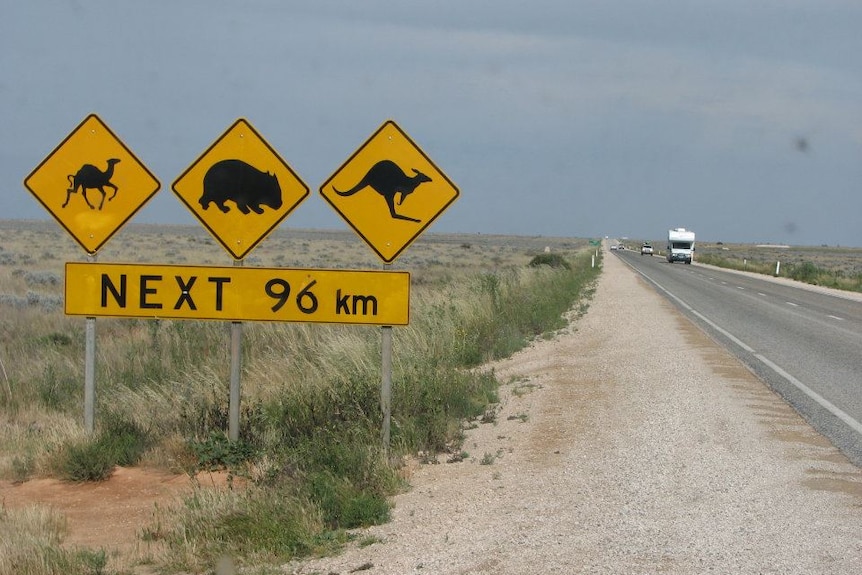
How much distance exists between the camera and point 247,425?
8.59m

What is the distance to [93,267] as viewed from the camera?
331 inches

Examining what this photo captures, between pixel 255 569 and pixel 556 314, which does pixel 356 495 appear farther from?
pixel 556 314

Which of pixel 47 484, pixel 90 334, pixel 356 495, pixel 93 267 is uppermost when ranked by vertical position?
pixel 93 267

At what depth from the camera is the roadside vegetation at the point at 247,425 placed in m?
5.85

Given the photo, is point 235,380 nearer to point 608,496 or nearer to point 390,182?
point 390,182

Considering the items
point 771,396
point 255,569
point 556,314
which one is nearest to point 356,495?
point 255,569

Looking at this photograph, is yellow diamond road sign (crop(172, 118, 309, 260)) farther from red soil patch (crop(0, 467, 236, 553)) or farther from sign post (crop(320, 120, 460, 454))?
red soil patch (crop(0, 467, 236, 553))

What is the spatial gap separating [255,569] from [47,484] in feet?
11.8

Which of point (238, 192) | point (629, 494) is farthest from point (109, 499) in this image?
point (629, 494)

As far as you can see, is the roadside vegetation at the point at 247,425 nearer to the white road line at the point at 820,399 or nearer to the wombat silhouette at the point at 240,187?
the wombat silhouette at the point at 240,187

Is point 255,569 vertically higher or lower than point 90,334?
lower

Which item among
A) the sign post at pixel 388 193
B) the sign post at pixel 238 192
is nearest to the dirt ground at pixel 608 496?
the sign post at pixel 388 193

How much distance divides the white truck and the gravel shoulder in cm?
7167

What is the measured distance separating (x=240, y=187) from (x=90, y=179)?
156 centimetres
